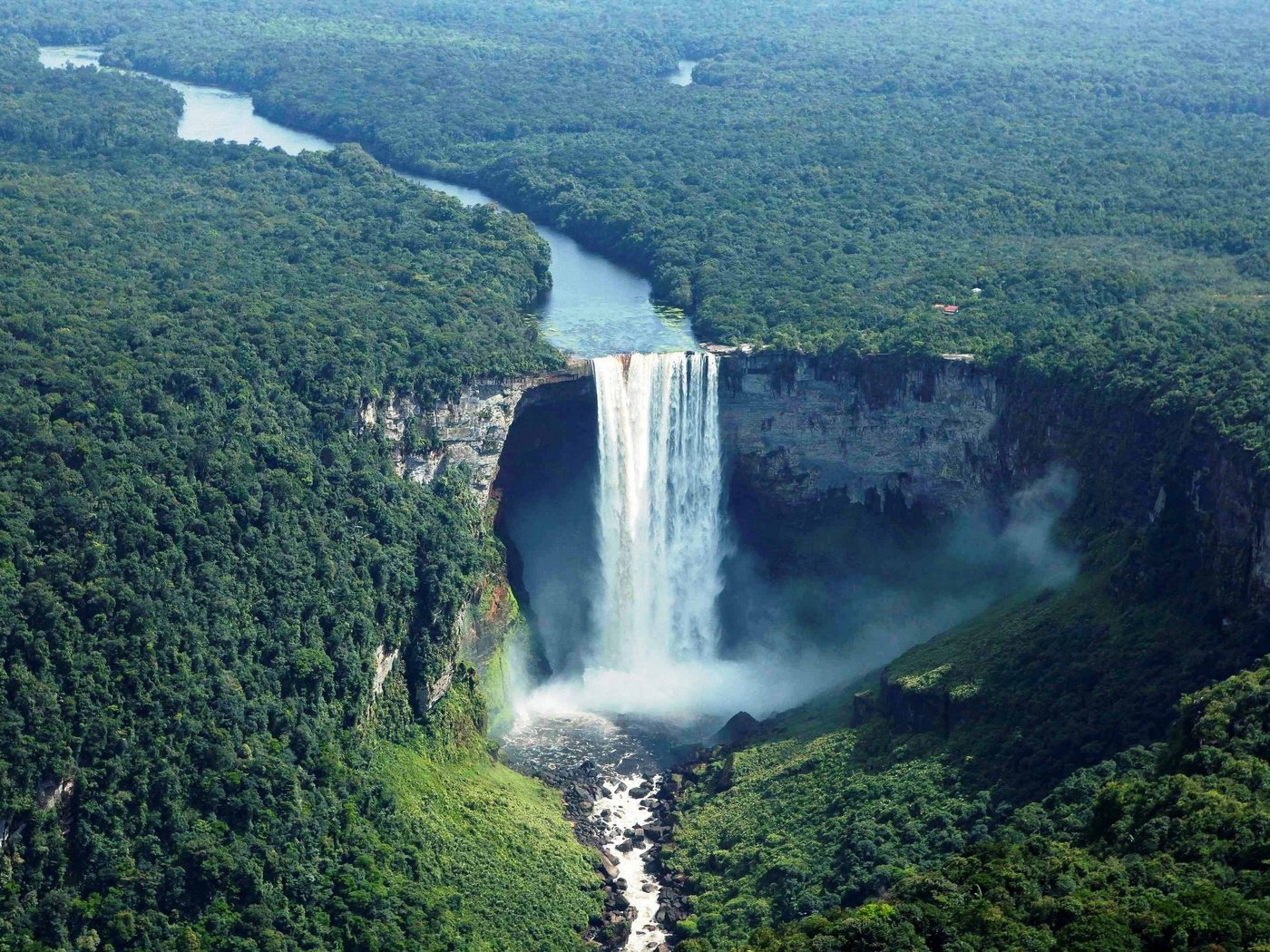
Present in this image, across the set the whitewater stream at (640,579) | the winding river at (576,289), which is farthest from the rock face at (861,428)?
the winding river at (576,289)

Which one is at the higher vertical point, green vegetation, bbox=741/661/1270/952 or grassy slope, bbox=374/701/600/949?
green vegetation, bbox=741/661/1270/952

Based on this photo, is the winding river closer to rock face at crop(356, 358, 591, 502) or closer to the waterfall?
the waterfall

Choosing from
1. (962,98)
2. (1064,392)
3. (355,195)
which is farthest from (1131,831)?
(962,98)

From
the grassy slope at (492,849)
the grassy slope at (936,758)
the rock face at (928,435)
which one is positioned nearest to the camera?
the grassy slope at (936,758)

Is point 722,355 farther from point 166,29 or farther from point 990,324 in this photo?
point 166,29

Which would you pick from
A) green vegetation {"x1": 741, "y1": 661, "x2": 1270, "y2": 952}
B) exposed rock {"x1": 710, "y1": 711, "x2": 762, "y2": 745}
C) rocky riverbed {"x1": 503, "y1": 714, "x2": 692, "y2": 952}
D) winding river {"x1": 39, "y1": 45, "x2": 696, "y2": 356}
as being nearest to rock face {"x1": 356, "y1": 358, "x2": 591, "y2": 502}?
winding river {"x1": 39, "y1": 45, "x2": 696, "y2": 356}

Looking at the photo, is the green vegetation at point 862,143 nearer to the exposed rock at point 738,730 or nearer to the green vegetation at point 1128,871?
the green vegetation at point 1128,871

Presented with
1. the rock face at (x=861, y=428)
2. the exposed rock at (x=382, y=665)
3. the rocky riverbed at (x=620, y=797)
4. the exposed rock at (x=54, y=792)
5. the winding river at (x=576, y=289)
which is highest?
the winding river at (x=576, y=289)
